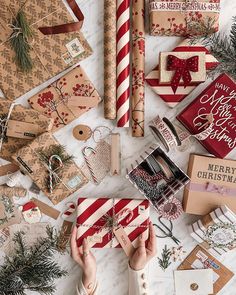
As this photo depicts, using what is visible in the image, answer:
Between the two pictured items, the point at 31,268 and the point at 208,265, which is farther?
the point at 208,265

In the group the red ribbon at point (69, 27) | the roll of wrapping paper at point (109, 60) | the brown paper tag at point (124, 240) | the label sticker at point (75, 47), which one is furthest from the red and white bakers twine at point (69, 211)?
the red ribbon at point (69, 27)

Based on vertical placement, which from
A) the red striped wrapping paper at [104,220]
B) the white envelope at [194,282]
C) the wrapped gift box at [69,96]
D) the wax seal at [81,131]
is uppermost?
the wrapped gift box at [69,96]

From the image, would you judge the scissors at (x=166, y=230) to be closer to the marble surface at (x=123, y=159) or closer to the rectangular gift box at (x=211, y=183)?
the marble surface at (x=123, y=159)

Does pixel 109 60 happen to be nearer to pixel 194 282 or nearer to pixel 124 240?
pixel 124 240

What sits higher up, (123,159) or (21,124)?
(21,124)

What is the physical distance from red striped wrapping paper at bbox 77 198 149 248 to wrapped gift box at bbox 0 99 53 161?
38 cm

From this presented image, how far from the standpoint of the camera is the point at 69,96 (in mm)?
1898

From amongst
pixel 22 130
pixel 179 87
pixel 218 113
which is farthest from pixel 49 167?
pixel 218 113

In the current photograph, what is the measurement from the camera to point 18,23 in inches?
72.3

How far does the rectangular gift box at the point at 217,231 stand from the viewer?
1.84m

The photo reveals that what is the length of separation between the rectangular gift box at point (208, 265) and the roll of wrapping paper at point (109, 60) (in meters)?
0.79

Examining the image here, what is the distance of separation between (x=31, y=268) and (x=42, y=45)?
1021 millimetres

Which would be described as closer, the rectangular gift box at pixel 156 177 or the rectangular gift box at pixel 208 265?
the rectangular gift box at pixel 156 177

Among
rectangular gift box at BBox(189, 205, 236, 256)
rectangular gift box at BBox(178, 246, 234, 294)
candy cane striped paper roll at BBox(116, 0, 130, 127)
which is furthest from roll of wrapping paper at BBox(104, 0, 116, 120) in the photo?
rectangular gift box at BBox(178, 246, 234, 294)
